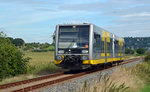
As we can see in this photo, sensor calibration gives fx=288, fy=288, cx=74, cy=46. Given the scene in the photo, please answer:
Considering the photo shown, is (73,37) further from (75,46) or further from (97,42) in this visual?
(97,42)

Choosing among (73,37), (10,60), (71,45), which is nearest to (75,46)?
(71,45)

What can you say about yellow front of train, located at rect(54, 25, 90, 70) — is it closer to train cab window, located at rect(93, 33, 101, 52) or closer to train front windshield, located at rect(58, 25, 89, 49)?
train front windshield, located at rect(58, 25, 89, 49)

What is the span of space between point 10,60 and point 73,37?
4218 millimetres

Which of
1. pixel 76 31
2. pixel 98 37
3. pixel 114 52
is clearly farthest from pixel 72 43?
pixel 114 52

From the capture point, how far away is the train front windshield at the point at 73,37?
723 inches

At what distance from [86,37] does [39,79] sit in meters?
4.62

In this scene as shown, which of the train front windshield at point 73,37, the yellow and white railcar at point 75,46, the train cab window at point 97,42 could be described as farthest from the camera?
the train cab window at point 97,42

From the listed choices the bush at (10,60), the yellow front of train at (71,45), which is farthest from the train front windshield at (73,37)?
the bush at (10,60)

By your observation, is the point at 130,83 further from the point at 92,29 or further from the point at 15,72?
the point at 15,72

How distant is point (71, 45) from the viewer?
60.4 feet

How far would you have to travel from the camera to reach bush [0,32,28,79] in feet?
53.8

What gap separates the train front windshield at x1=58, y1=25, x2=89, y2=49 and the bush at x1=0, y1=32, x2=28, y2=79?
269 cm

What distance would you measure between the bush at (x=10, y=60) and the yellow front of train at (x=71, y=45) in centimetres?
227

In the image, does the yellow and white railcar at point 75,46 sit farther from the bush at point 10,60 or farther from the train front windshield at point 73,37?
the bush at point 10,60
